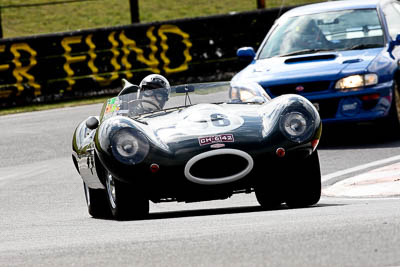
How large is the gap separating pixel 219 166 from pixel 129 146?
0.65 meters

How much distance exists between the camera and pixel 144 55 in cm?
2053

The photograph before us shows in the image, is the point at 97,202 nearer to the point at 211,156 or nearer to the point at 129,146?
the point at 129,146

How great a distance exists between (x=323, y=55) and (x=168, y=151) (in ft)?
16.8

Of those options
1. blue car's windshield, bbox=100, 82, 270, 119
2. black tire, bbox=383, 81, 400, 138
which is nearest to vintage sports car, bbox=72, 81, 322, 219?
blue car's windshield, bbox=100, 82, 270, 119

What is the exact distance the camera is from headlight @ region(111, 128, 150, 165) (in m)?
7.77

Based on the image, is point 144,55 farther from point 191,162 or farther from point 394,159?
point 191,162

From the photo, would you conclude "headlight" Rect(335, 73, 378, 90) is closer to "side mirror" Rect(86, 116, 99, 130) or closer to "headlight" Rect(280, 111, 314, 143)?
"side mirror" Rect(86, 116, 99, 130)

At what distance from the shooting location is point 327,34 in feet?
42.9

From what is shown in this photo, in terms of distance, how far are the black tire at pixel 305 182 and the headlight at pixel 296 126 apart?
18cm

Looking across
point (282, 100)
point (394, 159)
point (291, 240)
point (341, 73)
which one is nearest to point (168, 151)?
point (282, 100)

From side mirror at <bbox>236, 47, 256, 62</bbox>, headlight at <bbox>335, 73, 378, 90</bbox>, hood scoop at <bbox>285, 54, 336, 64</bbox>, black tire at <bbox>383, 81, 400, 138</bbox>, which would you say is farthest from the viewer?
side mirror at <bbox>236, 47, 256, 62</bbox>

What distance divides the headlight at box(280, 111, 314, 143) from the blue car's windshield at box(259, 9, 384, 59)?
4826 mm

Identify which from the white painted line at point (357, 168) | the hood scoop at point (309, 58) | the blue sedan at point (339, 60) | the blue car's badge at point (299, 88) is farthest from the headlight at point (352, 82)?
the white painted line at point (357, 168)

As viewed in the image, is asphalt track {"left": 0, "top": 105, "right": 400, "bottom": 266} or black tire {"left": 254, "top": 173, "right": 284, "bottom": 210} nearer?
asphalt track {"left": 0, "top": 105, "right": 400, "bottom": 266}
